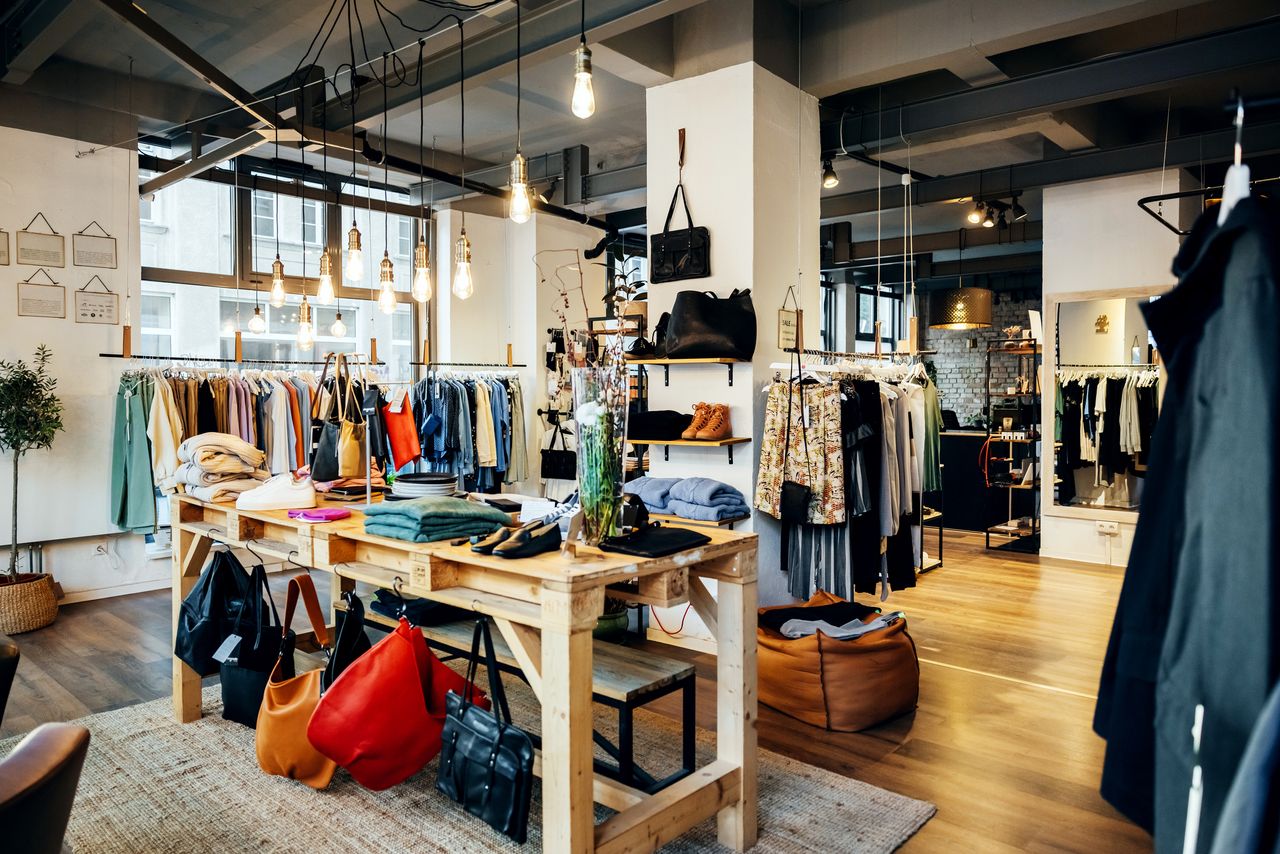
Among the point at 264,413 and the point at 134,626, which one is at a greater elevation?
the point at 264,413

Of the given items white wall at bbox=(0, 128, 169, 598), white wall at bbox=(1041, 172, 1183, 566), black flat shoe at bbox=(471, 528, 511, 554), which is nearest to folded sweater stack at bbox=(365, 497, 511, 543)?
black flat shoe at bbox=(471, 528, 511, 554)

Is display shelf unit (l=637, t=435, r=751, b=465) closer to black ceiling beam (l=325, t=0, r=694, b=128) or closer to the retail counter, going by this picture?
black ceiling beam (l=325, t=0, r=694, b=128)

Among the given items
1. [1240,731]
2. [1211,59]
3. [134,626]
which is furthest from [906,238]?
[1240,731]

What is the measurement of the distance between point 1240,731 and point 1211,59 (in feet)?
15.1

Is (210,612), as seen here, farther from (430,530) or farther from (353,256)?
(353,256)

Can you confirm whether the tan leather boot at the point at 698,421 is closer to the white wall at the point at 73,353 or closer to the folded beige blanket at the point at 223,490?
the folded beige blanket at the point at 223,490

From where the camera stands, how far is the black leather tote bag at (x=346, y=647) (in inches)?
114

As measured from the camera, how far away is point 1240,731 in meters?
1.04

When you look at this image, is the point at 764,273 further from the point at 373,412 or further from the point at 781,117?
the point at 373,412

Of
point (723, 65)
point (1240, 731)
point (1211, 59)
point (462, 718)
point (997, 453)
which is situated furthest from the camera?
point (997, 453)

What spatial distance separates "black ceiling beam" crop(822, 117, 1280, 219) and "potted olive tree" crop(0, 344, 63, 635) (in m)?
6.62

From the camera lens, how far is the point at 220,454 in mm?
3648

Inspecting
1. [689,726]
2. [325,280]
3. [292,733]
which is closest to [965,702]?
[689,726]

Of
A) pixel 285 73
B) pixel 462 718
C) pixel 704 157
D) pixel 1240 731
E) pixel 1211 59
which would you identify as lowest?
pixel 462 718
